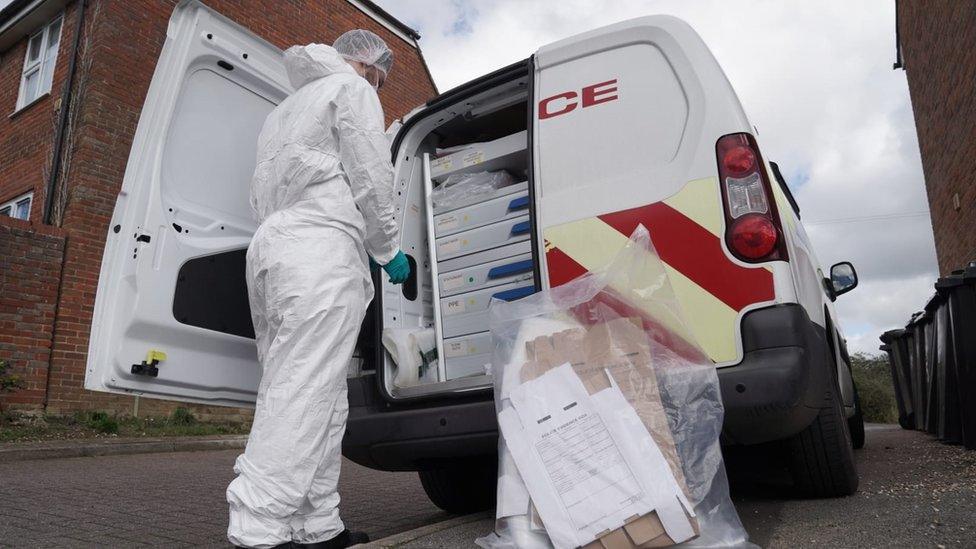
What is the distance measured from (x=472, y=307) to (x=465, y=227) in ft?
1.37

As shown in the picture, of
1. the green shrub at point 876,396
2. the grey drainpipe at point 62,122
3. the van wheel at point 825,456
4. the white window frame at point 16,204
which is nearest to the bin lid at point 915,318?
the van wheel at point 825,456

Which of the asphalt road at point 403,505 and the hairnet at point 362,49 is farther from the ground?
the hairnet at point 362,49

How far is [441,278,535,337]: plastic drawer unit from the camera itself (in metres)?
3.34

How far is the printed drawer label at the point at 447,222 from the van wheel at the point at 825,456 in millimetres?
1817

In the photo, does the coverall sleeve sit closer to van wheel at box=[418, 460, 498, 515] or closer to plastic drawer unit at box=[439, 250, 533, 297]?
plastic drawer unit at box=[439, 250, 533, 297]

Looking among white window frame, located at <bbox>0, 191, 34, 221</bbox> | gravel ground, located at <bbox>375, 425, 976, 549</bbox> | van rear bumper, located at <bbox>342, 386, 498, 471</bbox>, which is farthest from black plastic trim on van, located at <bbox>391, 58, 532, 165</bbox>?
white window frame, located at <bbox>0, 191, 34, 221</bbox>

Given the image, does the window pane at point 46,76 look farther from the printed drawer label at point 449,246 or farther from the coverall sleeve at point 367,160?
the coverall sleeve at point 367,160

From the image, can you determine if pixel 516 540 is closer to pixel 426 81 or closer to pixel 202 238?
pixel 202 238

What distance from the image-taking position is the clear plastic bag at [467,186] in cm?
356

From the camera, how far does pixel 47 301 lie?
855cm

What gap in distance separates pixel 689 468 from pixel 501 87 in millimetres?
1907

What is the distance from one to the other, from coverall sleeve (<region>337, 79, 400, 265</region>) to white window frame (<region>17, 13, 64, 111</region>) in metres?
10.6

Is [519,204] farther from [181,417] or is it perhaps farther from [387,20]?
[387,20]

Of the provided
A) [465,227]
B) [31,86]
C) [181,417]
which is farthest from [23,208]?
[465,227]
